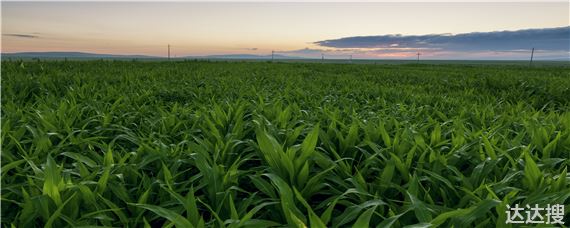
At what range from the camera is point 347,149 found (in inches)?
82.3

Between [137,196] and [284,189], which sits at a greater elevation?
[284,189]

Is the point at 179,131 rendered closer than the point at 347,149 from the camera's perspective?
No

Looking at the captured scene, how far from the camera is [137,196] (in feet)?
5.11

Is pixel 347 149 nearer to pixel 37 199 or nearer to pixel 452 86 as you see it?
pixel 37 199

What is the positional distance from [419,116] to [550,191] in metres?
1.90

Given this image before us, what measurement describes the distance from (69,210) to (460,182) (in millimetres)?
1602

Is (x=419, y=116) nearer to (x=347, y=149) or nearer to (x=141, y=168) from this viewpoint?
(x=347, y=149)

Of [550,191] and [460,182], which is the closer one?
[550,191]

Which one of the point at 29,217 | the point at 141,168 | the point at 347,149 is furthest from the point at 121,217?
the point at 347,149

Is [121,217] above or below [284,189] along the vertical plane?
below

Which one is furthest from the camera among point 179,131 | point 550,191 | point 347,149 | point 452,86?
point 452,86

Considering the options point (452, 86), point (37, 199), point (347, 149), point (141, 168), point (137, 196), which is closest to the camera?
point (37, 199)

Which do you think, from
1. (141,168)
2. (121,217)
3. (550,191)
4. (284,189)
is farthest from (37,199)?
(550,191)

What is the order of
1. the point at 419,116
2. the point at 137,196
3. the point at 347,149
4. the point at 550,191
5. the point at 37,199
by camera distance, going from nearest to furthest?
the point at 37,199, the point at 550,191, the point at 137,196, the point at 347,149, the point at 419,116
